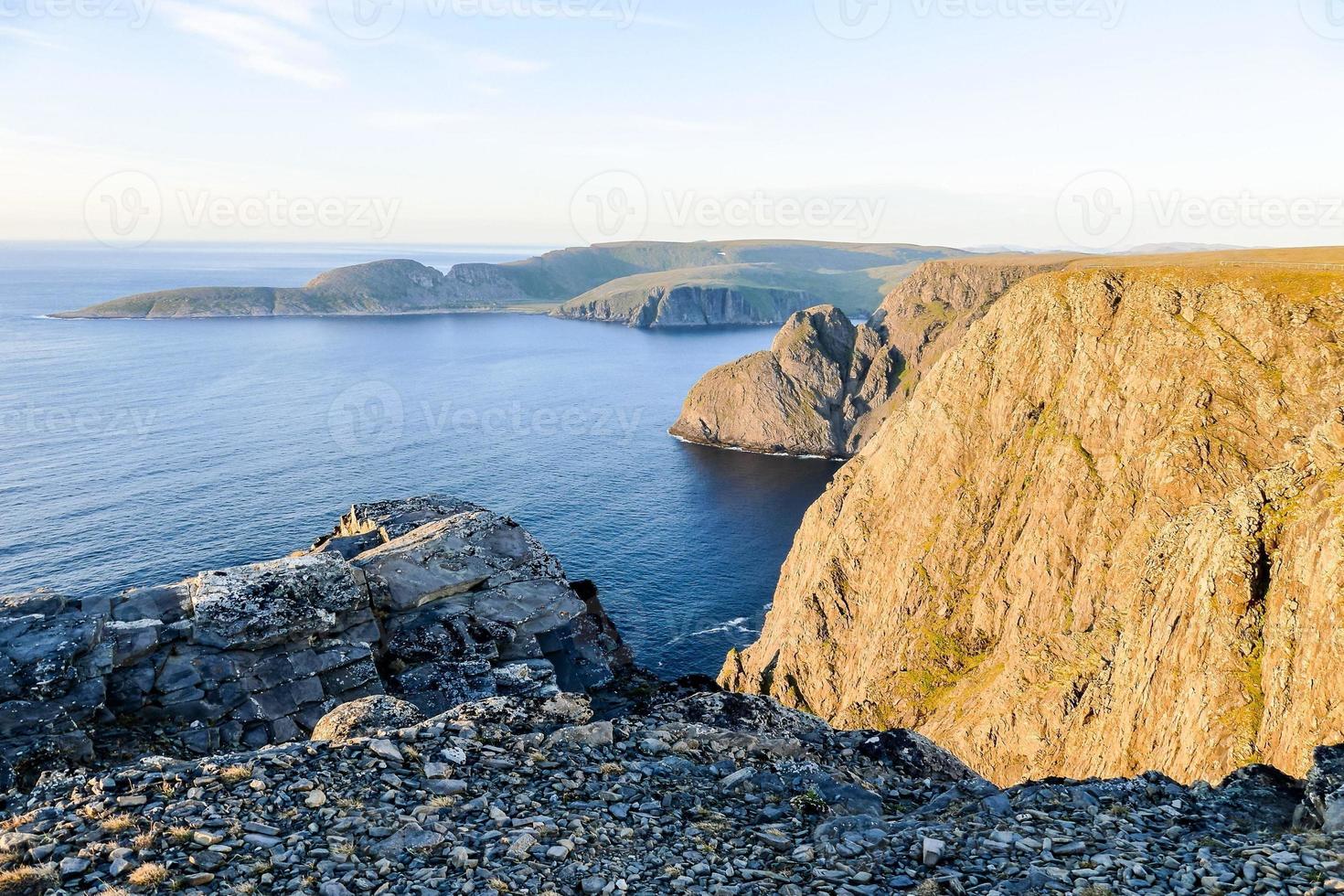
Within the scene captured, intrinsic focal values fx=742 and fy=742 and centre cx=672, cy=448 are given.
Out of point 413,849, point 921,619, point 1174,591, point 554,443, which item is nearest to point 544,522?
point 554,443

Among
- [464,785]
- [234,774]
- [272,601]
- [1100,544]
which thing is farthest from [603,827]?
[1100,544]

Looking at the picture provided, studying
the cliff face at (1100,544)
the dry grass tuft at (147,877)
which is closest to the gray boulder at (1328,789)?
the cliff face at (1100,544)

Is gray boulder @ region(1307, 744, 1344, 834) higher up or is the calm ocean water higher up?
gray boulder @ region(1307, 744, 1344, 834)

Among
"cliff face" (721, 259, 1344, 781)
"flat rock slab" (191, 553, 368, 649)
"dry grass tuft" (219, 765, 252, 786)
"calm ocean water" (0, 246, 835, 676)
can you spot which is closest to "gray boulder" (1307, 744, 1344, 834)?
"cliff face" (721, 259, 1344, 781)

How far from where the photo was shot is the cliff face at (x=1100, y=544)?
3531 centimetres

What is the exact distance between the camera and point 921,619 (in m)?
77.3

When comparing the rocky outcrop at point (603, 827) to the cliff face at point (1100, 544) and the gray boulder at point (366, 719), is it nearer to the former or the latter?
the gray boulder at point (366, 719)

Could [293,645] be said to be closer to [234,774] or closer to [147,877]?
[234,774]

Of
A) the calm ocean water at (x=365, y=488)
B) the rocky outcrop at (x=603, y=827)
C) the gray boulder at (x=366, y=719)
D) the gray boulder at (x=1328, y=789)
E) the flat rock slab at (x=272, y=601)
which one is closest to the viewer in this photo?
the rocky outcrop at (x=603, y=827)

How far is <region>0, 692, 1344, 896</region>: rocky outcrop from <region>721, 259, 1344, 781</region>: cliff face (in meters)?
17.0

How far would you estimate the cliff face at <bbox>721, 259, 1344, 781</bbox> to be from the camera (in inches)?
1390

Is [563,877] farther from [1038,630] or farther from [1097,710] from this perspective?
[1038,630]

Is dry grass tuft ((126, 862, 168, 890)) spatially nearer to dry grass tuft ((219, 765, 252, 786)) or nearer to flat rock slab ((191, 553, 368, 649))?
dry grass tuft ((219, 765, 252, 786))

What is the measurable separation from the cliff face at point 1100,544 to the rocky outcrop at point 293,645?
89.2 ft
